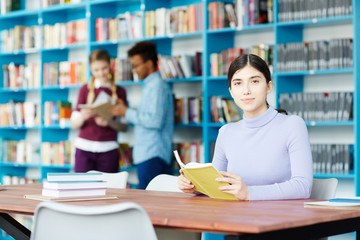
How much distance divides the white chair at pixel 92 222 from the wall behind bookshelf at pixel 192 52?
309cm

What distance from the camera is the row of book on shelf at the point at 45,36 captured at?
620 cm

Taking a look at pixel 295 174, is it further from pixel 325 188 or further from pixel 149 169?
pixel 149 169

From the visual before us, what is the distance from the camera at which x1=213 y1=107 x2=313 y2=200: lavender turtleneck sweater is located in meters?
2.38

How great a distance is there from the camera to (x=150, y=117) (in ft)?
15.3

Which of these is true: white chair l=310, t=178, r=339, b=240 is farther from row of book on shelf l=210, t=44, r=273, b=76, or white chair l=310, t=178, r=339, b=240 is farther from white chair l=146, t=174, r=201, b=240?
row of book on shelf l=210, t=44, r=273, b=76

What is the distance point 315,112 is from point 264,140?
222cm

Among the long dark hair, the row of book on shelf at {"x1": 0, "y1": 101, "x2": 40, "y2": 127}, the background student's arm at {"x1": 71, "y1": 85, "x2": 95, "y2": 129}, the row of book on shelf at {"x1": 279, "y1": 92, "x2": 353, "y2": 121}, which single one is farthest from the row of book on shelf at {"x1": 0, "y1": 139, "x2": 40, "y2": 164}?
the long dark hair

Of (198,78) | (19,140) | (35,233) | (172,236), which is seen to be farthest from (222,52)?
(35,233)

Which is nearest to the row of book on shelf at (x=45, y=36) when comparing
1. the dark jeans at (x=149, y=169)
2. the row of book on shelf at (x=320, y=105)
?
the dark jeans at (x=149, y=169)

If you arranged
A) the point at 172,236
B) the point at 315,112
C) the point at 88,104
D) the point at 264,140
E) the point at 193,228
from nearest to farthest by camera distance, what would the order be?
1. the point at 193,228
2. the point at 264,140
3. the point at 172,236
4. the point at 315,112
5. the point at 88,104

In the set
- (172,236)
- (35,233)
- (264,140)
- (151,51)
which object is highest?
(151,51)

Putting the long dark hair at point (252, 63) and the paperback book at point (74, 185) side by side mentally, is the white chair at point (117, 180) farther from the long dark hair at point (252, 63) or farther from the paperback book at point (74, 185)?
the long dark hair at point (252, 63)

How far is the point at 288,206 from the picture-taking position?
215cm

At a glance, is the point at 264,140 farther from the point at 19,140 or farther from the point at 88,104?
the point at 19,140
